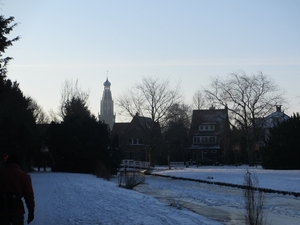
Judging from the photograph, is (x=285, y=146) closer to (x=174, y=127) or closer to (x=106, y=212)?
(x=174, y=127)

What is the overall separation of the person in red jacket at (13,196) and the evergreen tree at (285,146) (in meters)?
45.0

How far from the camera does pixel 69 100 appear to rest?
71875mm

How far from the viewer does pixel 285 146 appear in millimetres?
50625

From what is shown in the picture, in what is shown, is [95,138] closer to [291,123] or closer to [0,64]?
[291,123]

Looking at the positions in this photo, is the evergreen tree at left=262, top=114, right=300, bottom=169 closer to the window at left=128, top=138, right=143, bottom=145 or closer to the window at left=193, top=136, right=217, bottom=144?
the window at left=128, top=138, right=143, bottom=145

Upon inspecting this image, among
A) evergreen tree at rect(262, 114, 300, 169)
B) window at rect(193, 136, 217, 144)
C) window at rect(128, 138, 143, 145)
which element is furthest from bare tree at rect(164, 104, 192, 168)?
evergreen tree at rect(262, 114, 300, 169)

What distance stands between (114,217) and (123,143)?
223ft

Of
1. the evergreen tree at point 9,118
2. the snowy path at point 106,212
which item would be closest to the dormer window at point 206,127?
the evergreen tree at point 9,118

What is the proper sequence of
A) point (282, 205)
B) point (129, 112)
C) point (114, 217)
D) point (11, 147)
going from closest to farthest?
1. point (114, 217)
2. point (282, 205)
3. point (11, 147)
4. point (129, 112)

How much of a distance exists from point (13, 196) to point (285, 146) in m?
45.7

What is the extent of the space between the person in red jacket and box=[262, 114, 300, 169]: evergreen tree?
45.0 meters

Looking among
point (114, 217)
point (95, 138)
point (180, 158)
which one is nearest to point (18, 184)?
point (114, 217)

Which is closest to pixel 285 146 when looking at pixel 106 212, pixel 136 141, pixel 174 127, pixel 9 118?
pixel 174 127

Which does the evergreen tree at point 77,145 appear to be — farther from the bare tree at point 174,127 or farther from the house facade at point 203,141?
the house facade at point 203,141
